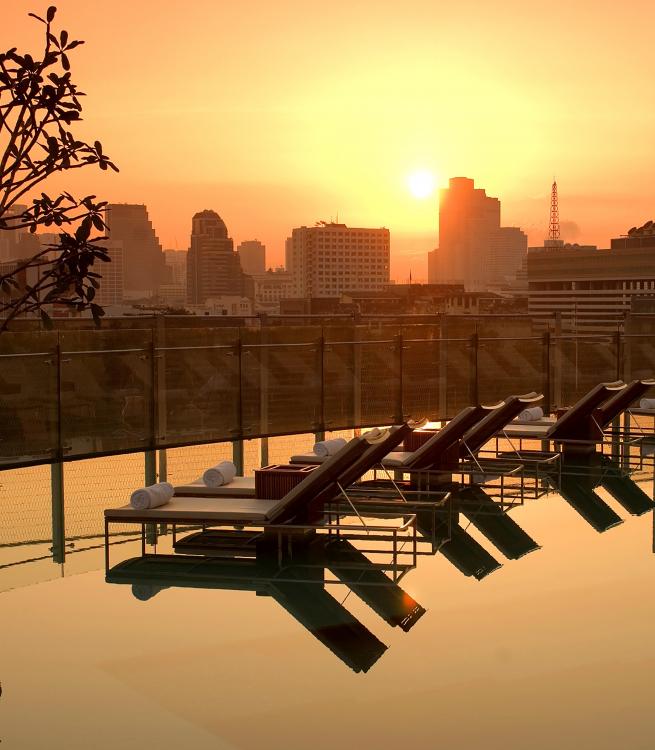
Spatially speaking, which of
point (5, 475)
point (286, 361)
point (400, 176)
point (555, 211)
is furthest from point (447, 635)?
point (555, 211)

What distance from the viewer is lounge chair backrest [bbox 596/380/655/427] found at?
11.4 m

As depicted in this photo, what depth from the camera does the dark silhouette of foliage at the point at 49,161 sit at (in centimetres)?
438

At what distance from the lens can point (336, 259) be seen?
166875mm

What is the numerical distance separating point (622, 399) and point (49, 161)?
8212mm

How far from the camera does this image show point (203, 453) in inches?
447

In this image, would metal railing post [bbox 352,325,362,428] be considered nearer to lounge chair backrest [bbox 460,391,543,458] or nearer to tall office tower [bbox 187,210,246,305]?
lounge chair backrest [bbox 460,391,543,458]

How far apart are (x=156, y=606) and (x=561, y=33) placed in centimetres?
1736

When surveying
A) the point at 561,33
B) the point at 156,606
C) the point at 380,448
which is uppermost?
the point at 561,33

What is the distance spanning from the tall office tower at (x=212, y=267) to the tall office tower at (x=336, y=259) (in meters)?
12.1

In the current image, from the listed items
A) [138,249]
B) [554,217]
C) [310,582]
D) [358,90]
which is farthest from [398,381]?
[554,217]

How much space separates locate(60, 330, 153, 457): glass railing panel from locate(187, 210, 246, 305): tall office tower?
110163mm

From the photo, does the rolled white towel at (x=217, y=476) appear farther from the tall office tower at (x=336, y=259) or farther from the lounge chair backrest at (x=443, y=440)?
the tall office tower at (x=336, y=259)

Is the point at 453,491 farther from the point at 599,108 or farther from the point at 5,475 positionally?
the point at 599,108

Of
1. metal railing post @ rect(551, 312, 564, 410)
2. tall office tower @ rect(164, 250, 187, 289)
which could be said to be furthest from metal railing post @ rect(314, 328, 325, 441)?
tall office tower @ rect(164, 250, 187, 289)
